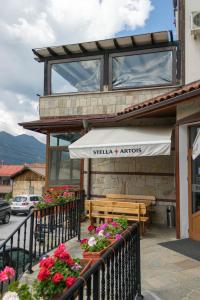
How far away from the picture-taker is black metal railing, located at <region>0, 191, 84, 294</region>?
6.16 meters

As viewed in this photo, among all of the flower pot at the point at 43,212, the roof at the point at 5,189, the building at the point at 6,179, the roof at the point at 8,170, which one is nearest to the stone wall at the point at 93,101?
the flower pot at the point at 43,212

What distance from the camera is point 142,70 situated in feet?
41.8

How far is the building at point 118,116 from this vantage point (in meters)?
9.35

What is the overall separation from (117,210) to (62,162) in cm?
499

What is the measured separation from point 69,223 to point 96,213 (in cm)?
197

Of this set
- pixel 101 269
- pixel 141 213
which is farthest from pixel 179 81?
pixel 101 269

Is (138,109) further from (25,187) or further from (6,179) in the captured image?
(6,179)

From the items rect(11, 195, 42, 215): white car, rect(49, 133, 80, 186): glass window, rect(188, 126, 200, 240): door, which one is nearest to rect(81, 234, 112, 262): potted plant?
rect(188, 126, 200, 240): door

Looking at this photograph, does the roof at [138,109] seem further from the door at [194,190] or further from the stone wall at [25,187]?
the stone wall at [25,187]

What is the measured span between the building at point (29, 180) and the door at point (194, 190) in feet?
155

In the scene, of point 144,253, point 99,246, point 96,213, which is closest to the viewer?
point 99,246

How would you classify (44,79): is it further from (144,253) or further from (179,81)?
(144,253)

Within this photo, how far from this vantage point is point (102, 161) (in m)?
12.0

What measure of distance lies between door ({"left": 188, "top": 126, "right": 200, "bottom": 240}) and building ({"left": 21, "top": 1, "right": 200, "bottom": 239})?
0.14m
